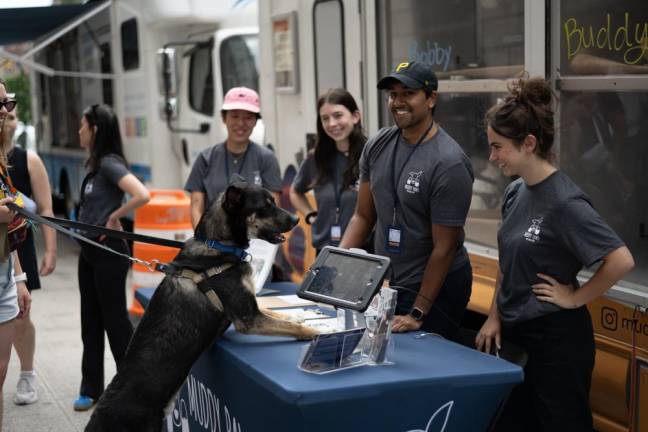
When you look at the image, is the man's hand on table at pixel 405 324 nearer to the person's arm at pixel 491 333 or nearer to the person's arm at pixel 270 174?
the person's arm at pixel 491 333

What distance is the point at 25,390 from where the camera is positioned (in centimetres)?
562

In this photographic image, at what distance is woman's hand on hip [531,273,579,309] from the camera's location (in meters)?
3.21

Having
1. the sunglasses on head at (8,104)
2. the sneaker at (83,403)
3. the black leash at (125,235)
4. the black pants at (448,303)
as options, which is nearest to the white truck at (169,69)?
the sneaker at (83,403)

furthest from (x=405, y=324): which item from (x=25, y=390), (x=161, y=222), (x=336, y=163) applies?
(x=161, y=222)

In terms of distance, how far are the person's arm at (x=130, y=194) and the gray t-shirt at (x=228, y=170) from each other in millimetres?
310

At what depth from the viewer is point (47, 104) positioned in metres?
14.0

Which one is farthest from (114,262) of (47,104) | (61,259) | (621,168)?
(47,104)

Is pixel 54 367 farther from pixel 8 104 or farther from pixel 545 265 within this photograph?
pixel 545 265

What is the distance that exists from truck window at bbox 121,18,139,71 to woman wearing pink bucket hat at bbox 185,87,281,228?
5.00 meters

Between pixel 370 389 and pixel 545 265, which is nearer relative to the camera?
pixel 370 389

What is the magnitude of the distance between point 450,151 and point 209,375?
1.27 m

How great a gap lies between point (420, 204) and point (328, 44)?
2401 mm

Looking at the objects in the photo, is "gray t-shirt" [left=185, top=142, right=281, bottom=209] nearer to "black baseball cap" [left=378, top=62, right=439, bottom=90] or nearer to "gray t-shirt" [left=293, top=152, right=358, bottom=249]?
"gray t-shirt" [left=293, top=152, right=358, bottom=249]

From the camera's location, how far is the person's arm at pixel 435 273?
355cm
